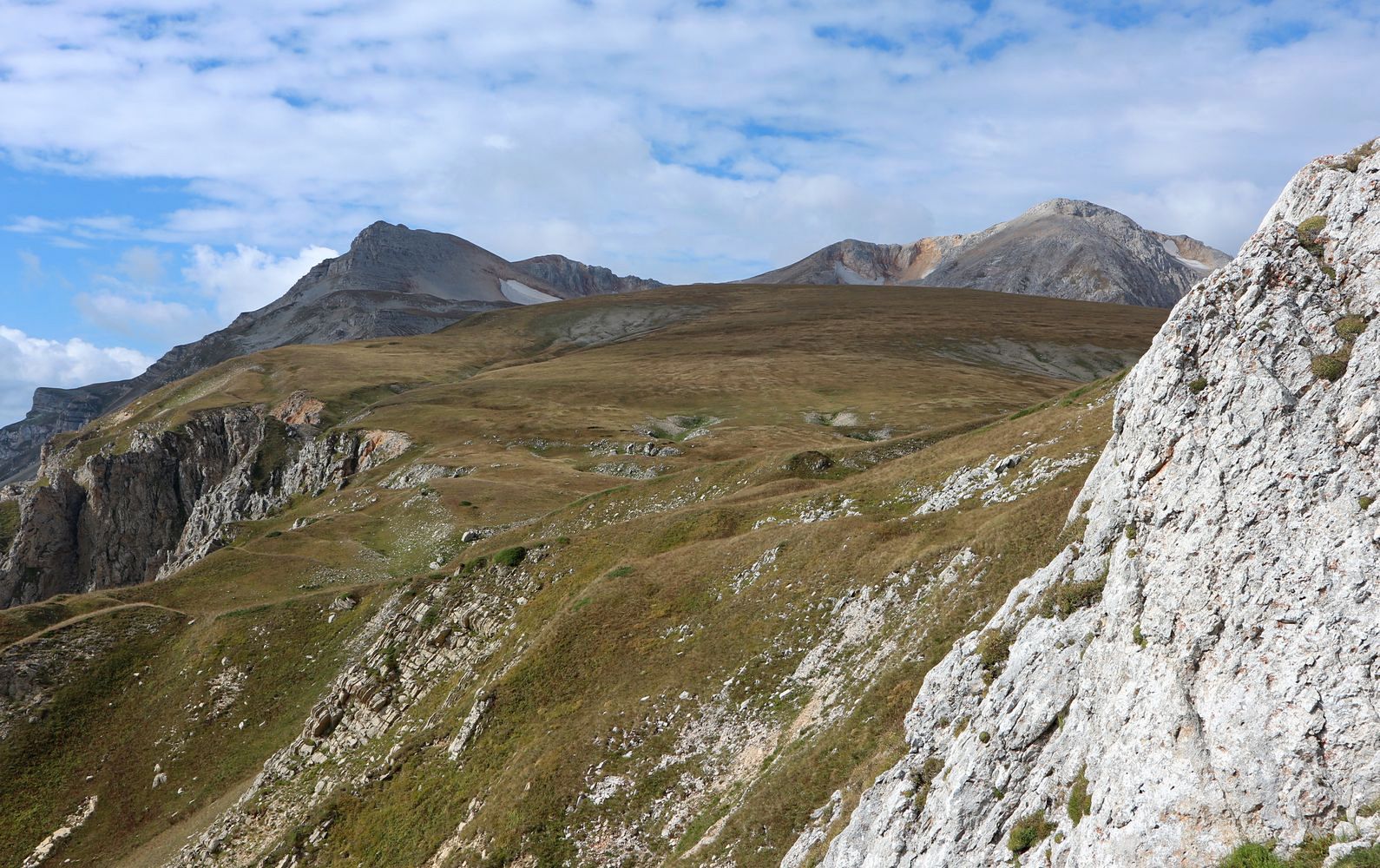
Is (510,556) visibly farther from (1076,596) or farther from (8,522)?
(8,522)

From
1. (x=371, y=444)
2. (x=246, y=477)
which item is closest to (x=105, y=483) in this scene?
(x=246, y=477)

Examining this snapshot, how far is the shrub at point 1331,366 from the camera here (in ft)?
50.4

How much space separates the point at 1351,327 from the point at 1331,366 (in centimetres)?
111

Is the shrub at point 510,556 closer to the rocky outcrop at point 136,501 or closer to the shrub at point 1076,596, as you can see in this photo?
the shrub at point 1076,596

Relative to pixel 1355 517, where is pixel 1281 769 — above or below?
below

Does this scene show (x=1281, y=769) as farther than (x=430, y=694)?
No

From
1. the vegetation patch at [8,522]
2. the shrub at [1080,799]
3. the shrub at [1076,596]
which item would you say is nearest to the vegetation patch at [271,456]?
the vegetation patch at [8,522]

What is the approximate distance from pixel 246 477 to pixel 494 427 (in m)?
46.7

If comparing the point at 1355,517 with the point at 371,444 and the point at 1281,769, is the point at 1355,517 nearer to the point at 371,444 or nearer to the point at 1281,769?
the point at 1281,769

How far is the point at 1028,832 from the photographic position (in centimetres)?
1598

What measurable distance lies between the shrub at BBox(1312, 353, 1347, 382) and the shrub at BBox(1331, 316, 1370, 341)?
475 millimetres

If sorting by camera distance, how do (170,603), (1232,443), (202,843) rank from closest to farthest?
(1232,443), (202,843), (170,603)

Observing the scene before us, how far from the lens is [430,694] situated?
143 ft

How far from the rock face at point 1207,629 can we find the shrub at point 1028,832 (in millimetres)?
38
